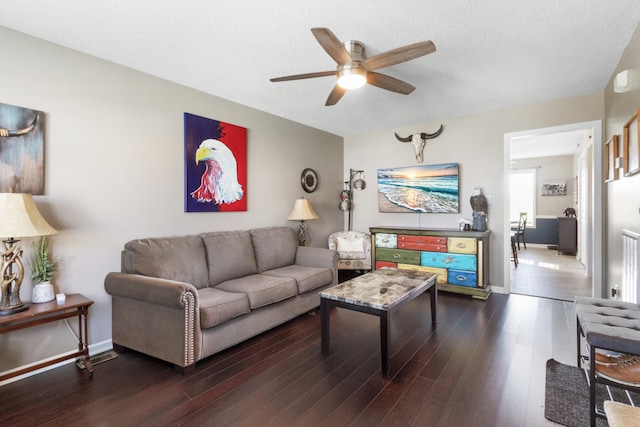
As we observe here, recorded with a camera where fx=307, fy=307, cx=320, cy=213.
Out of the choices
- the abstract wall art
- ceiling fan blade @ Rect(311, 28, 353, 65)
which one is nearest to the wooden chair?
ceiling fan blade @ Rect(311, 28, 353, 65)

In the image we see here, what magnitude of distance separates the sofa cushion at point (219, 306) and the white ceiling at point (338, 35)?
6.68 ft

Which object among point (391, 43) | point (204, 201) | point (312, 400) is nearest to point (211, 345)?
point (312, 400)

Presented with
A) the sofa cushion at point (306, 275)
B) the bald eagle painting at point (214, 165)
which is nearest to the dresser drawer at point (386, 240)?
the sofa cushion at point (306, 275)

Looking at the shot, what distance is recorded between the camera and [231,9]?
2.03m

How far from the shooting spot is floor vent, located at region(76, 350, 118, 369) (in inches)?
93.1

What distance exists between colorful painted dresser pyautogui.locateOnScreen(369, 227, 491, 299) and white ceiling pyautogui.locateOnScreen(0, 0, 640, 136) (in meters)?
1.85

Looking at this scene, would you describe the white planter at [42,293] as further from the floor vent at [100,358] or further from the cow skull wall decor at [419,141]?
the cow skull wall decor at [419,141]

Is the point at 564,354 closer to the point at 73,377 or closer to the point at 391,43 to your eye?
the point at 391,43

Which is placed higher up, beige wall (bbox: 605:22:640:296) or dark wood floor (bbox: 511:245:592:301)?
beige wall (bbox: 605:22:640:296)

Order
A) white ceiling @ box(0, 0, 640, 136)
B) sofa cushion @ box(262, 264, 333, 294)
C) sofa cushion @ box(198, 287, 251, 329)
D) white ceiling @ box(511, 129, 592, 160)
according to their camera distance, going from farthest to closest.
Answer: white ceiling @ box(511, 129, 592, 160)
sofa cushion @ box(262, 264, 333, 294)
sofa cushion @ box(198, 287, 251, 329)
white ceiling @ box(0, 0, 640, 136)

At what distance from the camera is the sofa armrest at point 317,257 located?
3.71m

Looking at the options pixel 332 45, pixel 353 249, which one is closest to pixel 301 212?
pixel 353 249

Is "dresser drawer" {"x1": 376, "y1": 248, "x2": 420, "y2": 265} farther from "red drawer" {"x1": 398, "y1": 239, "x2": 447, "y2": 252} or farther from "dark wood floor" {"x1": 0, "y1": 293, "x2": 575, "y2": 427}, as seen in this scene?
"dark wood floor" {"x1": 0, "y1": 293, "x2": 575, "y2": 427}

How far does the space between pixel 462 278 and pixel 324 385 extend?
275cm
